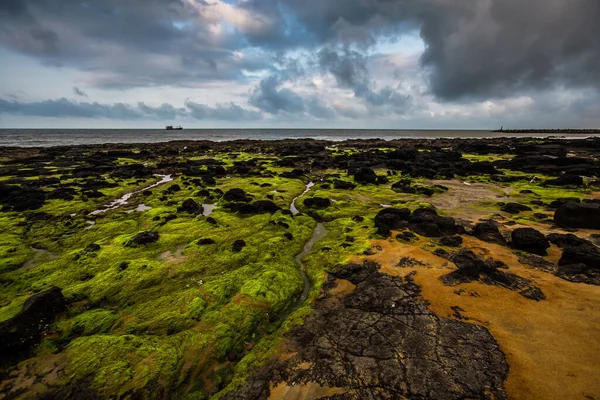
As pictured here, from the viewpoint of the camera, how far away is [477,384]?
5000 mm

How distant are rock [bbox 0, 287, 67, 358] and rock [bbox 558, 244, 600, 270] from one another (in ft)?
48.4

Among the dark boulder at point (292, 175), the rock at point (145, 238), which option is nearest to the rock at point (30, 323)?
the rock at point (145, 238)

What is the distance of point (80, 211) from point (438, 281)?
19318mm

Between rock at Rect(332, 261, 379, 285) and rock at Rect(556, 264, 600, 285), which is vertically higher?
rock at Rect(556, 264, 600, 285)

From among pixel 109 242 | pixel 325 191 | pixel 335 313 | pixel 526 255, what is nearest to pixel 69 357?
pixel 335 313

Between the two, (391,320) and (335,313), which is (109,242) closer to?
(335,313)

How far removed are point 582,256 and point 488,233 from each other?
3.11 metres

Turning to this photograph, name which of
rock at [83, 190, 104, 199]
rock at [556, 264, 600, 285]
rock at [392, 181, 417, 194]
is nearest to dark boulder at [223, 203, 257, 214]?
rock at [83, 190, 104, 199]

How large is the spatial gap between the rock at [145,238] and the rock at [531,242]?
14.4 meters

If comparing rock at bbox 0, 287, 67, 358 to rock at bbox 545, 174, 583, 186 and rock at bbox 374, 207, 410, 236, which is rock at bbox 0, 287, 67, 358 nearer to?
rock at bbox 374, 207, 410, 236

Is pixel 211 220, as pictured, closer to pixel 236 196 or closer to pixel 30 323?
pixel 236 196

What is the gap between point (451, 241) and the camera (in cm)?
1104

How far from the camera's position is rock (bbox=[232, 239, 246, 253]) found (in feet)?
37.2

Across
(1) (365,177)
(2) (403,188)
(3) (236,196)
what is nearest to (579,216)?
(2) (403,188)
